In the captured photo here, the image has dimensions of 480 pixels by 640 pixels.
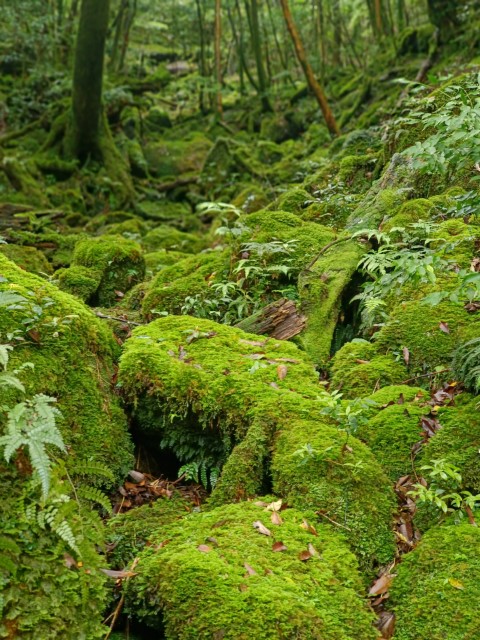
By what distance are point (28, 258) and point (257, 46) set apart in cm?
1663

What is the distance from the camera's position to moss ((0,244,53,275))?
8148 mm

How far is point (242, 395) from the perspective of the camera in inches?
169

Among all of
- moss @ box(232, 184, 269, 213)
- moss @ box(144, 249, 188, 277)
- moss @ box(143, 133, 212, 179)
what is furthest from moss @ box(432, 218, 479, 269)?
moss @ box(143, 133, 212, 179)

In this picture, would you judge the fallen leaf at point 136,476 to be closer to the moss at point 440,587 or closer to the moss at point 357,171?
the moss at point 440,587

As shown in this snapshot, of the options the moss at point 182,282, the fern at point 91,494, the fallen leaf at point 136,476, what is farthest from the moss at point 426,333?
the fern at point 91,494

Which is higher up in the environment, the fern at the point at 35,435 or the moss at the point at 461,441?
the fern at the point at 35,435

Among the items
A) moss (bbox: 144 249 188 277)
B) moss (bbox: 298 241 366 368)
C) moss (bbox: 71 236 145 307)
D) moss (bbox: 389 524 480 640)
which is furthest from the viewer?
moss (bbox: 144 249 188 277)

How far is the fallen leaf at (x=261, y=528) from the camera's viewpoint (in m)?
3.38

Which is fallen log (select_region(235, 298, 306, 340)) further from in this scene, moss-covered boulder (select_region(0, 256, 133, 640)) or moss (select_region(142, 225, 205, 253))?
moss (select_region(142, 225, 205, 253))

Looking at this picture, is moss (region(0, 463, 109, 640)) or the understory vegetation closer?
moss (region(0, 463, 109, 640))

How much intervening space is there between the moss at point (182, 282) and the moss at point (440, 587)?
3690mm

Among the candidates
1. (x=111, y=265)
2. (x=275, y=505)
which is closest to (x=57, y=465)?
(x=275, y=505)

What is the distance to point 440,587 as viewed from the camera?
3090 mm

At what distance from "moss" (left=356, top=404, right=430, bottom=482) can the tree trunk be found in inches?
474
